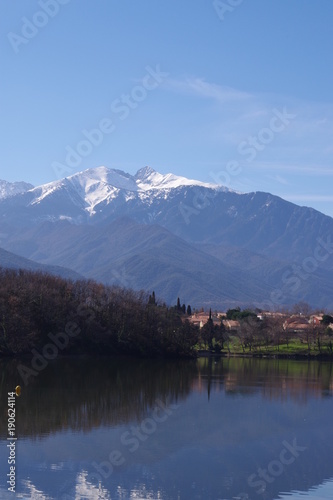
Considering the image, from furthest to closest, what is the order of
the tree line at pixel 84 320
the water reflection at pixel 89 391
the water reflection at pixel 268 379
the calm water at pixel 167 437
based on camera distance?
the tree line at pixel 84 320 → the water reflection at pixel 268 379 → the water reflection at pixel 89 391 → the calm water at pixel 167 437

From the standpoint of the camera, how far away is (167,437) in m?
32.3

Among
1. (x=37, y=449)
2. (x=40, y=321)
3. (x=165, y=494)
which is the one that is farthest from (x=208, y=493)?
(x=40, y=321)

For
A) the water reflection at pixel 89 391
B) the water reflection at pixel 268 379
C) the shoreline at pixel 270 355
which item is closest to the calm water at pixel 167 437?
the water reflection at pixel 89 391

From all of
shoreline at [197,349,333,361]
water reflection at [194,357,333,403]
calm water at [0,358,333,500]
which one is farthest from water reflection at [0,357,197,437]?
shoreline at [197,349,333,361]

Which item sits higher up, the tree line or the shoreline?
the tree line

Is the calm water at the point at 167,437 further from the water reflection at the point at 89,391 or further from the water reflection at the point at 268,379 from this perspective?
the water reflection at the point at 268,379

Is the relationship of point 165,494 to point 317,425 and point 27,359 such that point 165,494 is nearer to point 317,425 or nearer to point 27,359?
point 317,425

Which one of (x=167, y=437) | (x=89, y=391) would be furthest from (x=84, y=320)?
(x=167, y=437)

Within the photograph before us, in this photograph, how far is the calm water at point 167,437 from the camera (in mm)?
24203

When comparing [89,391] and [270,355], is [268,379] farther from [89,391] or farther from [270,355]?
[270,355]

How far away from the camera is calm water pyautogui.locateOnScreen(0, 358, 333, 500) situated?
953 inches

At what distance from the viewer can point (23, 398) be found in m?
39.5

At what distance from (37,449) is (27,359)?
35.5 meters

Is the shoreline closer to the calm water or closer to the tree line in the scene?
the tree line
